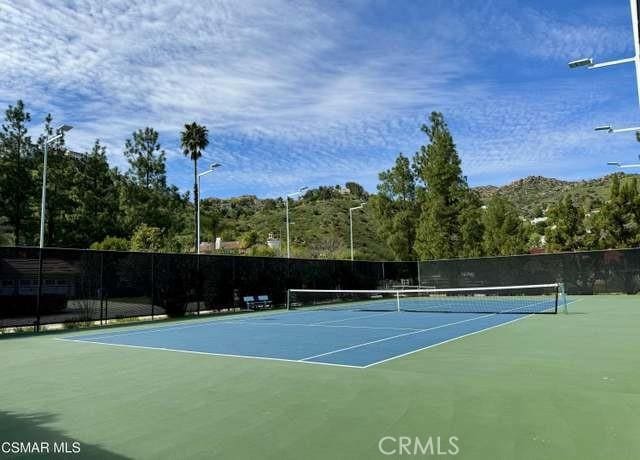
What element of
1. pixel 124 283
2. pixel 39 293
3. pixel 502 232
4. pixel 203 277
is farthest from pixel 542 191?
pixel 39 293

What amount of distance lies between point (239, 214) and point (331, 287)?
63873 millimetres

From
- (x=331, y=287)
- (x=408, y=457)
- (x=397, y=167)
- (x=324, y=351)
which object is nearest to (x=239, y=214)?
(x=397, y=167)

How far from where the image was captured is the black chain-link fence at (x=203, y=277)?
15.3 m

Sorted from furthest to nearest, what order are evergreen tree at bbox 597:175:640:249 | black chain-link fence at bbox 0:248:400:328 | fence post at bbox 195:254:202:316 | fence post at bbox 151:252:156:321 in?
evergreen tree at bbox 597:175:640:249 < fence post at bbox 195:254:202:316 < fence post at bbox 151:252:156:321 < black chain-link fence at bbox 0:248:400:328

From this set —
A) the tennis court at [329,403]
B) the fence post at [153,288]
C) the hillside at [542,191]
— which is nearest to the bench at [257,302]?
the fence post at [153,288]

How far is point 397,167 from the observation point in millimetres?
40688

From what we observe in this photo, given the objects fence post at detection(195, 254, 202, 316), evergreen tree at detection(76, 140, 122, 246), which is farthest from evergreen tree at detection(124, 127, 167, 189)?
fence post at detection(195, 254, 202, 316)

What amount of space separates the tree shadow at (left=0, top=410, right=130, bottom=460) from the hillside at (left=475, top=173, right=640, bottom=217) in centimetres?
7042

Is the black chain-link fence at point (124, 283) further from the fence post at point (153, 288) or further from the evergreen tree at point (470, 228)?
the evergreen tree at point (470, 228)

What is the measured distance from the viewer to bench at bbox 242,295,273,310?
22719mm

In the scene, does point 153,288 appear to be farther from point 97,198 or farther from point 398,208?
point 97,198

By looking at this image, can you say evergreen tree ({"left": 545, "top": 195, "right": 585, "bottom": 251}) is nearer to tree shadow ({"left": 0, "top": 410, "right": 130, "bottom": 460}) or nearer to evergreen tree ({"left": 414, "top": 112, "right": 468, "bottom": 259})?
evergreen tree ({"left": 414, "top": 112, "right": 468, "bottom": 259})

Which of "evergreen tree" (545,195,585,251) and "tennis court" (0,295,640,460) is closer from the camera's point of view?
"tennis court" (0,295,640,460)

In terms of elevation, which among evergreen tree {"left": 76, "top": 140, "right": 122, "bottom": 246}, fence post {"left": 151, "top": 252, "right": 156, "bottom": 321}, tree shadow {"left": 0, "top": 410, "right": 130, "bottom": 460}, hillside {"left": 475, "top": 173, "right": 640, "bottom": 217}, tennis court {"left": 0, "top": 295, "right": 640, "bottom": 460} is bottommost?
tree shadow {"left": 0, "top": 410, "right": 130, "bottom": 460}
